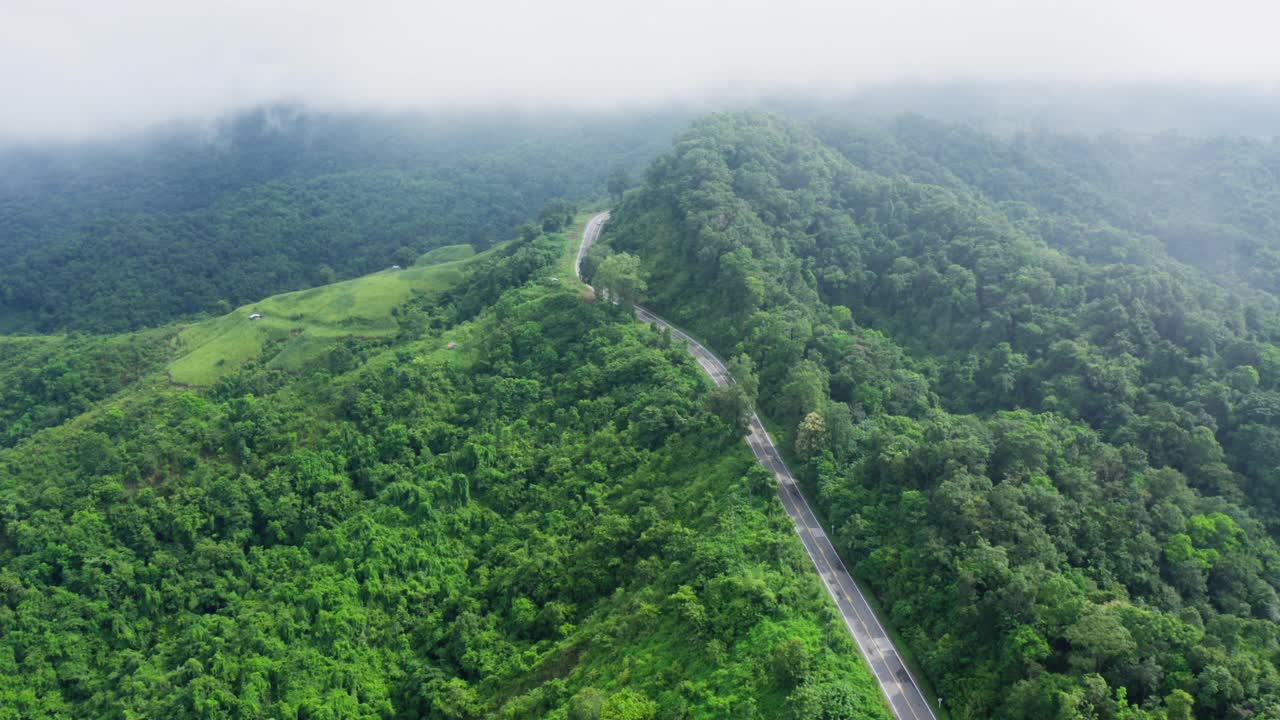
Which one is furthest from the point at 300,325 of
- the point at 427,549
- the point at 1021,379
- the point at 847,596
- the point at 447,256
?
the point at 1021,379

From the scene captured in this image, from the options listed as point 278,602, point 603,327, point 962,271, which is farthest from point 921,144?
point 278,602

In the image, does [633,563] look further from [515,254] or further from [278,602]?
[515,254]

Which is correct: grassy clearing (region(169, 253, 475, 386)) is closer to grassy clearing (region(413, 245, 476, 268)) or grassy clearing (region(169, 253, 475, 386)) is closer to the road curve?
grassy clearing (region(413, 245, 476, 268))

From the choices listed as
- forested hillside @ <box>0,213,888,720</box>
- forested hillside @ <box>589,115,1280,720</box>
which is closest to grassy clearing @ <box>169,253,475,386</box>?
forested hillside @ <box>0,213,888,720</box>

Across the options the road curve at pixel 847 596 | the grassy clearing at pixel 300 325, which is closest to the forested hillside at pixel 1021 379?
the road curve at pixel 847 596

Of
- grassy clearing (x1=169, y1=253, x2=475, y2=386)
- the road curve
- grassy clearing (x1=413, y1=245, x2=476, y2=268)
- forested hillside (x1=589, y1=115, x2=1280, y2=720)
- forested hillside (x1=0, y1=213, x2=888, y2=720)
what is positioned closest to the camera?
forested hillside (x1=589, y1=115, x2=1280, y2=720)

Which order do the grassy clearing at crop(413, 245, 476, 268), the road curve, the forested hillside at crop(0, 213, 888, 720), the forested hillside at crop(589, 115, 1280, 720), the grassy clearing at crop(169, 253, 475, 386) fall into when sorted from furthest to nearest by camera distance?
the grassy clearing at crop(413, 245, 476, 268)
the grassy clearing at crop(169, 253, 475, 386)
the forested hillside at crop(0, 213, 888, 720)
the road curve
the forested hillside at crop(589, 115, 1280, 720)
